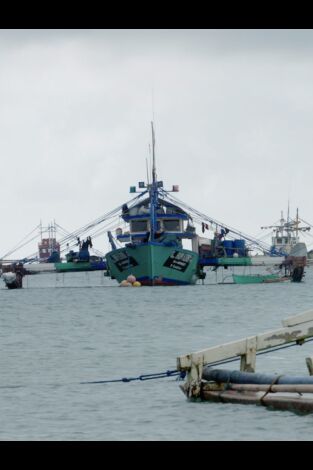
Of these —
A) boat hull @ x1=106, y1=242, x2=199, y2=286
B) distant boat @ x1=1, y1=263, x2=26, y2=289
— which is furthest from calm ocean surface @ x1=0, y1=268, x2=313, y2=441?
distant boat @ x1=1, y1=263, x2=26, y2=289

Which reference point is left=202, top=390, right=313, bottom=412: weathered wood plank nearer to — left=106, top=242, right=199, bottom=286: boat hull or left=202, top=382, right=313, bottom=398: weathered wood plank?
left=202, top=382, right=313, bottom=398: weathered wood plank

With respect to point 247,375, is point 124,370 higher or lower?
lower

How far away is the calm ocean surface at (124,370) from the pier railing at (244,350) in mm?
638

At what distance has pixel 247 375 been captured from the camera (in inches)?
1197

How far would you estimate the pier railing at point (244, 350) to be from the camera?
3088 cm

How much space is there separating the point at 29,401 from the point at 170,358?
39.8 feet

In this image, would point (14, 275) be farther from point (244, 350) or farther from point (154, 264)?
point (244, 350)

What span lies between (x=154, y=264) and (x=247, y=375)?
88.3 m

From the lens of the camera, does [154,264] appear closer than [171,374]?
No

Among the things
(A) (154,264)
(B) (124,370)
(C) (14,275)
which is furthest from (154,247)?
(B) (124,370)

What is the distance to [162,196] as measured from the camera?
4936 inches

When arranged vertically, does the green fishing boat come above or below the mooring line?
above

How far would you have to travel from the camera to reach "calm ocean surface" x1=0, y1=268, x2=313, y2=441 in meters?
28.5
